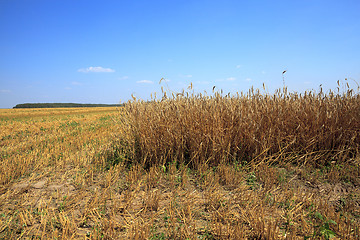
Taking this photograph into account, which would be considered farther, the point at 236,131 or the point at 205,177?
the point at 236,131

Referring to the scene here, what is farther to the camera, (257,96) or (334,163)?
(257,96)

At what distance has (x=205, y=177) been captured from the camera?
377 centimetres

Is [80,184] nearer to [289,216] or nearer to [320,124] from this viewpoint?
[289,216]

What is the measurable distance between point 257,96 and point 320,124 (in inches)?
59.4

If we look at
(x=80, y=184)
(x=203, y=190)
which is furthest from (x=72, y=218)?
(x=203, y=190)

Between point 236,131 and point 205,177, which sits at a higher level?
point 236,131

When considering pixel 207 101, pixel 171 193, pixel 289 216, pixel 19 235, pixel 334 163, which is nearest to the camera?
pixel 19 235

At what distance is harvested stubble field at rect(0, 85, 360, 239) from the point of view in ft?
8.42

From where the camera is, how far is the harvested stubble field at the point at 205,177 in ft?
8.42

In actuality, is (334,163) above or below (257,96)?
below

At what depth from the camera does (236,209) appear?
9.75 ft

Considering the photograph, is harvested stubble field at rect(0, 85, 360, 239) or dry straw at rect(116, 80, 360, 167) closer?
harvested stubble field at rect(0, 85, 360, 239)

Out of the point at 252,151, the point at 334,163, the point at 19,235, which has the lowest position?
the point at 19,235

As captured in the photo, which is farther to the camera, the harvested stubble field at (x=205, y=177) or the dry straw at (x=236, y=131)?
the dry straw at (x=236, y=131)
